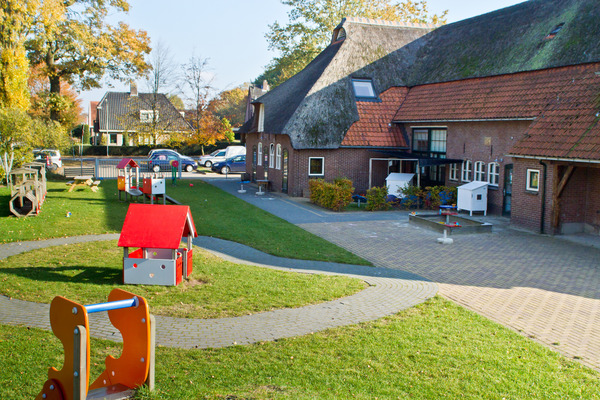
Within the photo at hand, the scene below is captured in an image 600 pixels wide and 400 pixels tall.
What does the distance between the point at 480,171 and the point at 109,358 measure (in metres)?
20.4

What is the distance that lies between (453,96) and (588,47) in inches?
252

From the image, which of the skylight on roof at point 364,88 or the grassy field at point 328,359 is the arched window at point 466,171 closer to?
the skylight on roof at point 364,88

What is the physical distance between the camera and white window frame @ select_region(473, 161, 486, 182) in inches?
917

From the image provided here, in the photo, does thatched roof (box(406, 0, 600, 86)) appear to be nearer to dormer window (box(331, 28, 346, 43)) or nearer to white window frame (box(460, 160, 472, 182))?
white window frame (box(460, 160, 472, 182))

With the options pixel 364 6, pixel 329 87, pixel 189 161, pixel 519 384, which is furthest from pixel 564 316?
pixel 364 6

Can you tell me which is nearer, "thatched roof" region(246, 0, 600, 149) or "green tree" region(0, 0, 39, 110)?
"thatched roof" region(246, 0, 600, 149)

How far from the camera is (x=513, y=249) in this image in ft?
51.9

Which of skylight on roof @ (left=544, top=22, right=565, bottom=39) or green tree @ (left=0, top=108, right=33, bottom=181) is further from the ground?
skylight on roof @ (left=544, top=22, right=565, bottom=39)

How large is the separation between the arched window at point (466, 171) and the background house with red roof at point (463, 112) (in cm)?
5

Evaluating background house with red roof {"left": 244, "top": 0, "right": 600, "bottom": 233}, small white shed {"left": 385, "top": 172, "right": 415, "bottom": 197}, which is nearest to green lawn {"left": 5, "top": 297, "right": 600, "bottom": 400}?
background house with red roof {"left": 244, "top": 0, "right": 600, "bottom": 233}

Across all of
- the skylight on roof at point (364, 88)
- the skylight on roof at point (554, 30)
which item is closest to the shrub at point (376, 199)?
the skylight on roof at point (364, 88)

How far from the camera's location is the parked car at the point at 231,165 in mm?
43062

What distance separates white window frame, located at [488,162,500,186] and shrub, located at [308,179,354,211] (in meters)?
5.89

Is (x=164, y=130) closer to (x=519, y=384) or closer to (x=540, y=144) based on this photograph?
(x=540, y=144)
